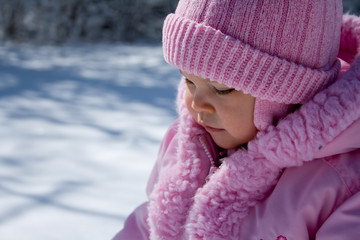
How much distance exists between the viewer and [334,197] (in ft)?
2.61

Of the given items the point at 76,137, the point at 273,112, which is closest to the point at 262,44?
the point at 273,112

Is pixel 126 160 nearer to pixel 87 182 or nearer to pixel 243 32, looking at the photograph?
pixel 87 182

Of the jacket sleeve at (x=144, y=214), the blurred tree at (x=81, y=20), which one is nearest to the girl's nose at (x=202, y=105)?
the jacket sleeve at (x=144, y=214)

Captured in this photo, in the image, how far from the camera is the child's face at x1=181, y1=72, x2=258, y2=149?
87 cm

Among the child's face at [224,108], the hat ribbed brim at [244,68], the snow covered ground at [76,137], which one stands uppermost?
the hat ribbed brim at [244,68]

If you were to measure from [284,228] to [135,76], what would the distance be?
199 cm

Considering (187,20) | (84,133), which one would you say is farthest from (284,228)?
(84,133)

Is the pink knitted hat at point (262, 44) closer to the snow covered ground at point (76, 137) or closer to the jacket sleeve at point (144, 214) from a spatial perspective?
the jacket sleeve at point (144, 214)

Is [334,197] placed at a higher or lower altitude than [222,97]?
lower

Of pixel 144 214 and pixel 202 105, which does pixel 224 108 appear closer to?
pixel 202 105

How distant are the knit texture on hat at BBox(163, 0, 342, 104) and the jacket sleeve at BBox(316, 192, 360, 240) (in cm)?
20

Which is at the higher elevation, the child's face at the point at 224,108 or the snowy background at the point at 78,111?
the child's face at the point at 224,108

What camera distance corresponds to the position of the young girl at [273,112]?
795mm

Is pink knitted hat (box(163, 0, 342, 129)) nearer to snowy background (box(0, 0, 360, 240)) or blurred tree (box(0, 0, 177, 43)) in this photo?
snowy background (box(0, 0, 360, 240))
